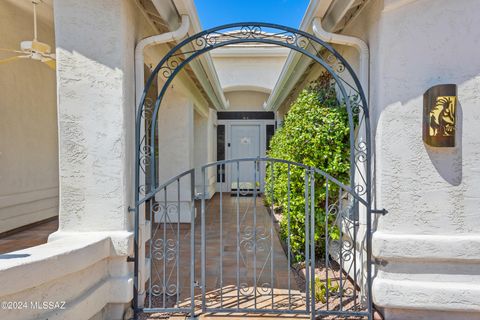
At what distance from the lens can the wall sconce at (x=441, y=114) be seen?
2.50 metres

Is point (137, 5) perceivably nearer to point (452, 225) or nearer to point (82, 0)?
point (82, 0)

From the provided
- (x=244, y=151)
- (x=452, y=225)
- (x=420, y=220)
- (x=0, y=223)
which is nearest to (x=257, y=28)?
(x=420, y=220)

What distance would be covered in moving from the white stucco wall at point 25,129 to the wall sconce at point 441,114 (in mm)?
5844

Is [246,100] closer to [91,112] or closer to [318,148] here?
[318,148]

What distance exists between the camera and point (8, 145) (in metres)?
4.99

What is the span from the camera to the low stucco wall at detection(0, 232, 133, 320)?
198 centimetres

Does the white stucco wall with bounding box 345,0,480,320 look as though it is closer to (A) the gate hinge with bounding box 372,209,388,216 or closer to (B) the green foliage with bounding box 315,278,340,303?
(A) the gate hinge with bounding box 372,209,388,216

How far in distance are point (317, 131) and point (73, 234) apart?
9.81 feet

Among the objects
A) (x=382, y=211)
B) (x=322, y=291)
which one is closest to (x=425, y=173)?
(x=382, y=211)

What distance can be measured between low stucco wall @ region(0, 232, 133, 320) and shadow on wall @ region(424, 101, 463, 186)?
3.03 metres

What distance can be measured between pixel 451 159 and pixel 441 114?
444 mm

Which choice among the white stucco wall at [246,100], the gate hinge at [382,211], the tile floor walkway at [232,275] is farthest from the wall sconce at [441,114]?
the white stucco wall at [246,100]

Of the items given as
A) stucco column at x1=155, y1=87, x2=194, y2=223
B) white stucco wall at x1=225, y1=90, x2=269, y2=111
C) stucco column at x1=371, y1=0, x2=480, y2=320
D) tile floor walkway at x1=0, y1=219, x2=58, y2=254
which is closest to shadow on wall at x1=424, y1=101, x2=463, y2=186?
stucco column at x1=371, y1=0, x2=480, y2=320

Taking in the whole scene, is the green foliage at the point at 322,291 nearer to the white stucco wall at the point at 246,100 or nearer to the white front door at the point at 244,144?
the white front door at the point at 244,144
